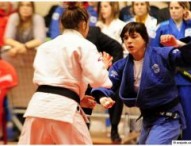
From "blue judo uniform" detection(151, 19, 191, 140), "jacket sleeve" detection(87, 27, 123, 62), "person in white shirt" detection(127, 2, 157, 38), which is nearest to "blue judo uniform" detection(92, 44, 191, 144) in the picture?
"blue judo uniform" detection(151, 19, 191, 140)

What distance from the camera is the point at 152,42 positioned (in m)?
3.61

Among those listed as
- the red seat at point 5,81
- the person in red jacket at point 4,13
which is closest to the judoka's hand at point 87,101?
the red seat at point 5,81

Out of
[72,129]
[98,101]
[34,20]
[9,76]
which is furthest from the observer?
[34,20]

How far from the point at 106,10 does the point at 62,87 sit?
193cm

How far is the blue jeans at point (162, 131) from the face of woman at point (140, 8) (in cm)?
98

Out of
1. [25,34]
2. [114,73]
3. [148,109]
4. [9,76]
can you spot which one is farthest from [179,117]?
[25,34]

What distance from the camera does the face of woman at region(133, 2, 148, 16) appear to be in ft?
12.9

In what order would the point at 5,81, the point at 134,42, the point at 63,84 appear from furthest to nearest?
the point at 5,81 < the point at 134,42 < the point at 63,84

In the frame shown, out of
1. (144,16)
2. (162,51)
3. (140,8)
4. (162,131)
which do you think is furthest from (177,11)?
(162,131)

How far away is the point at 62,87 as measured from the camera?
112 inches

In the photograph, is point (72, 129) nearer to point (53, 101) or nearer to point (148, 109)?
point (53, 101)

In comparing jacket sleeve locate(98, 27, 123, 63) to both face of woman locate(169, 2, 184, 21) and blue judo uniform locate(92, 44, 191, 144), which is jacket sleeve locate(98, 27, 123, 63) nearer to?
face of woman locate(169, 2, 184, 21)

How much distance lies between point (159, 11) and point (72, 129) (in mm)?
1549

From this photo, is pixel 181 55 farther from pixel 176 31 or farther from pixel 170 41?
pixel 176 31
